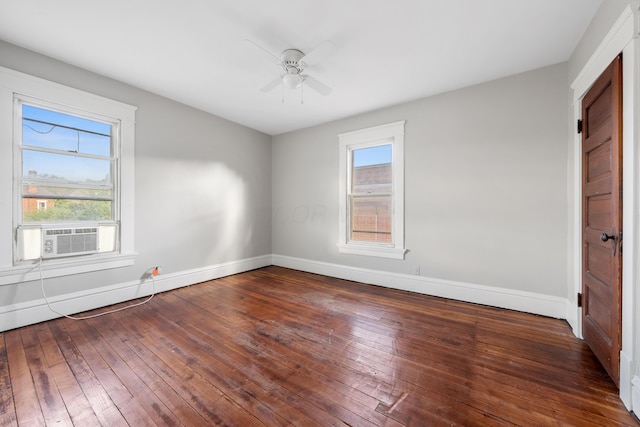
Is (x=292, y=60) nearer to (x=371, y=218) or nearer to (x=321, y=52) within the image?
(x=321, y=52)

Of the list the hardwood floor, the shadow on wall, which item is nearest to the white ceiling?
the shadow on wall

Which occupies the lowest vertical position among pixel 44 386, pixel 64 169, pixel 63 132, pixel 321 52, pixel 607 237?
pixel 44 386

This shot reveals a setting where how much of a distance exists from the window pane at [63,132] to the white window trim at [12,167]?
129 millimetres

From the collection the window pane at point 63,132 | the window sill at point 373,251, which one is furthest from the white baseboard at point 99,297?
the window sill at point 373,251

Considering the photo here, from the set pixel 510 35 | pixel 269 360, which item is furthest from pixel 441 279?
pixel 510 35

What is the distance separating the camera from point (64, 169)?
270 cm

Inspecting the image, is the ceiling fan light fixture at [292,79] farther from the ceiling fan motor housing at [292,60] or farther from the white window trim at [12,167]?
the white window trim at [12,167]

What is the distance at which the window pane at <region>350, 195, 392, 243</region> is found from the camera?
151 inches

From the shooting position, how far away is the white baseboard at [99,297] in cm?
237

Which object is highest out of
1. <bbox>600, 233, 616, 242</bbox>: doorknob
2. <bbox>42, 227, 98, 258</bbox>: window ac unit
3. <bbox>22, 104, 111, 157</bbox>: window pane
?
<bbox>22, 104, 111, 157</bbox>: window pane

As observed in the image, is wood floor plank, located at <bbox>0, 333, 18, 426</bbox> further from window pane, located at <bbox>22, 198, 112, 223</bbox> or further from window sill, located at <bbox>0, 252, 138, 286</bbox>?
window pane, located at <bbox>22, 198, 112, 223</bbox>

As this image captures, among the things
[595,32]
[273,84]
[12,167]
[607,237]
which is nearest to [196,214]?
[12,167]

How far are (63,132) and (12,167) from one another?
1.88 feet

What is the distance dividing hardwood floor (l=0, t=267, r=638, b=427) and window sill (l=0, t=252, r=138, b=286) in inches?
19.2
